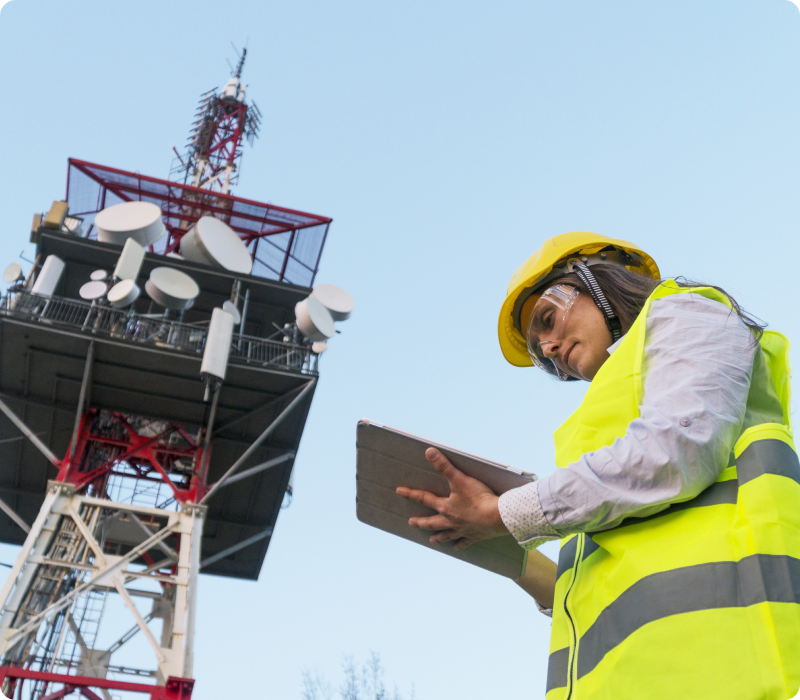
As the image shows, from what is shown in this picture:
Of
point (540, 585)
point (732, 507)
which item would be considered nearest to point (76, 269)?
point (540, 585)

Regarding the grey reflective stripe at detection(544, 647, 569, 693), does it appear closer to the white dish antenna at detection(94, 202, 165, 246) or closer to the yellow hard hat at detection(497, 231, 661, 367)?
the yellow hard hat at detection(497, 231, 661, 367)

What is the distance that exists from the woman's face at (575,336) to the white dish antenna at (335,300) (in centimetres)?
1754

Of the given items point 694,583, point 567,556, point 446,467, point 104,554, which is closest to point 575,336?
point 446,467

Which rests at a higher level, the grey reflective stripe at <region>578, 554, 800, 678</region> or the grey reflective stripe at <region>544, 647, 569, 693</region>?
the grey reflective stripe at <region>578, 554, 800, 678</region>

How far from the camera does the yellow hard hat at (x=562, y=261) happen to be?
13.0ft

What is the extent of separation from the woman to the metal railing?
54.6 ft

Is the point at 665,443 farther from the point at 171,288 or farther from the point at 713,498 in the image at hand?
the point at 171,288

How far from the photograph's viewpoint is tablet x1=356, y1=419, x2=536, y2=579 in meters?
3.17

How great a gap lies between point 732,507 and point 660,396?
0.38 m

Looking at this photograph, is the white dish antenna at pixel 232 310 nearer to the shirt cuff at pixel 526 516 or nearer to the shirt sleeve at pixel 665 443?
the shirt cuff at pixel 526 516

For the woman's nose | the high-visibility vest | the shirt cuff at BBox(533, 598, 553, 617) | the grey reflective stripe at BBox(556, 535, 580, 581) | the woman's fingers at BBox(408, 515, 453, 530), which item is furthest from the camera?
the shirt cuff at BBox(533, 598, 553, 617)

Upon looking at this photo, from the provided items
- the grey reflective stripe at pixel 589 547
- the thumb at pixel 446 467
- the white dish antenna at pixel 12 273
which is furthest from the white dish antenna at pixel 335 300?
the grey reflective stripe at pixel 589 547

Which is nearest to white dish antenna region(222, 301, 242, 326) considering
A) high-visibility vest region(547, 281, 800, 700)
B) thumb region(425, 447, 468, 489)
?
thumb region(425, 447, 468, 489)

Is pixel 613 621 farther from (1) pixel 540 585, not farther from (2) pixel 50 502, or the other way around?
(2) pixel 50 502
